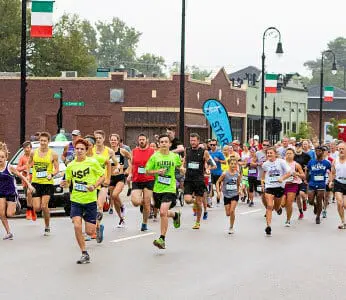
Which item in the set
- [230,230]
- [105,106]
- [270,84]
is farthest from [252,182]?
[105,106]

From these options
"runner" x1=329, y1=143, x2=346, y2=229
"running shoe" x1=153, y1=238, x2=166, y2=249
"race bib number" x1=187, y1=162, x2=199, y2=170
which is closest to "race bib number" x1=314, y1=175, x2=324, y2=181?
"runner" x1=329, y1=143, x2=346, y2=229

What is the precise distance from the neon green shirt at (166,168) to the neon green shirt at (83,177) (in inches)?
81.0

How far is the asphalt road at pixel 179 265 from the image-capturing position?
10281 millimetres

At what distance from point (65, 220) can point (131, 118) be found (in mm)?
36354

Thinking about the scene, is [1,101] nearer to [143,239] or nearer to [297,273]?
[143,239]

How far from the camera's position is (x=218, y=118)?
2764cm

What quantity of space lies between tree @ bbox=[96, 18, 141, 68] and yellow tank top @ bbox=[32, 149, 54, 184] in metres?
137

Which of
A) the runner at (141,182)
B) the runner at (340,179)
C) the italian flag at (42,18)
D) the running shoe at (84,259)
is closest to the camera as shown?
the running shoe at (84,259)

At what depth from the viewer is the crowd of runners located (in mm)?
12977

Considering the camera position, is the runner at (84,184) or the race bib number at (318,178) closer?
the runner at (84,184)

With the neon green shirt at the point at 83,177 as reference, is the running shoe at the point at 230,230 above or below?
below

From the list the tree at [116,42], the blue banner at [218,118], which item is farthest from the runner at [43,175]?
the tree at [116,42]

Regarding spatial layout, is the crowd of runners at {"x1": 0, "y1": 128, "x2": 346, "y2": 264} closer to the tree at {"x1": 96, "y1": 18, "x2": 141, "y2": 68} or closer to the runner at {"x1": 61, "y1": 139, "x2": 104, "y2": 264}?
the runner at {"x1": 61, "y1": 139, "x2": 104, "y2": 264}

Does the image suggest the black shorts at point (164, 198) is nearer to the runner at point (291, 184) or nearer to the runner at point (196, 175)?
the runner at point (196, 175)
